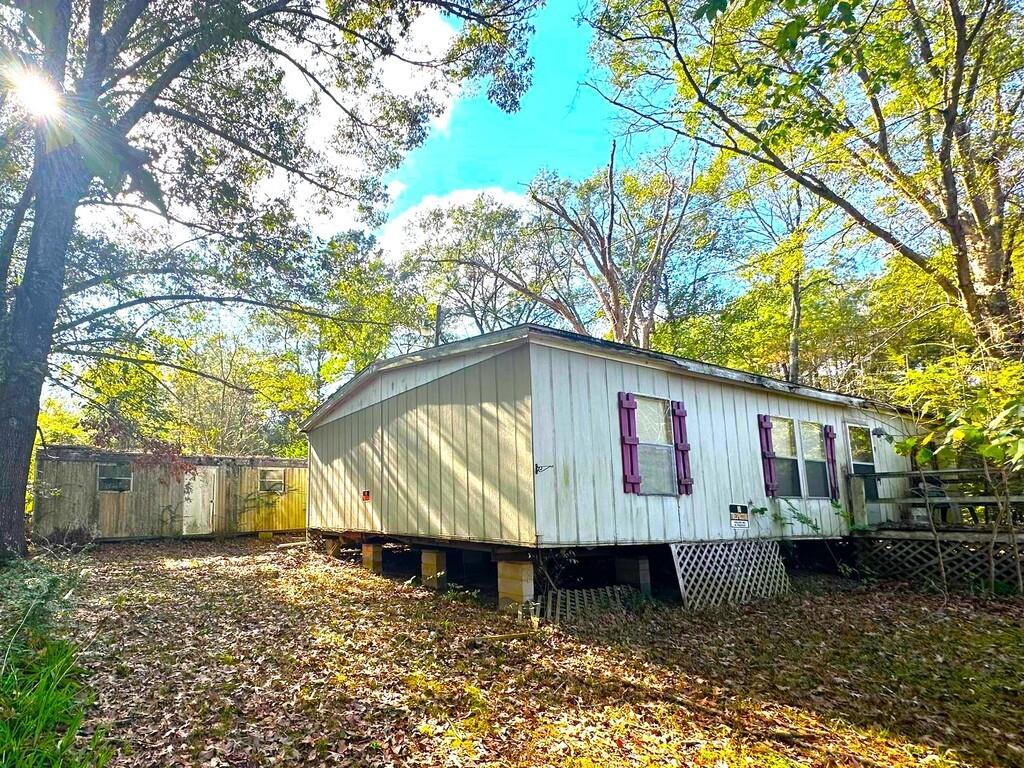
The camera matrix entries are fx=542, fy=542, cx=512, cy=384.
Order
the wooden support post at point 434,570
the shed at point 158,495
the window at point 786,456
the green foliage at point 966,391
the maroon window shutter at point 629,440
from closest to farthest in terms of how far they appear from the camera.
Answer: the green foliage at point 966,391 < the maroon window shutter at point 629,440 < the wooden support post at point 434,570 < the window at point 786,456 < the shed at point 158,495

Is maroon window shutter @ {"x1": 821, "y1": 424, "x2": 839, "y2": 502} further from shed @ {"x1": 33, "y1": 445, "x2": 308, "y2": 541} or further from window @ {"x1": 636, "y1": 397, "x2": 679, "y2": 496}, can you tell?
shed @ {"x1": 33, "y1": 445, "x2": 308, "y2": 541}

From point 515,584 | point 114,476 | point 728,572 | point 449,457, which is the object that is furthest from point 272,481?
point 728,572

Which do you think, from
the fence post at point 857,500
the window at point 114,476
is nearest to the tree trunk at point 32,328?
the window at point 114,476

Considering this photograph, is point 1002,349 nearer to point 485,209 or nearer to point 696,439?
point 696,439

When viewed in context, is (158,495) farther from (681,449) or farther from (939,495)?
(939,495)

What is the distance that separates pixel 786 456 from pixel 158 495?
44.9 ft

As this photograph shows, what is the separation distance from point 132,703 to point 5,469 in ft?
18.9

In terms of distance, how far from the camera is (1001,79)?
805 centimetres

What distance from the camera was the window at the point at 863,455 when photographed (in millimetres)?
9695

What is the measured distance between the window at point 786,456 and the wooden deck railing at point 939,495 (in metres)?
1.24

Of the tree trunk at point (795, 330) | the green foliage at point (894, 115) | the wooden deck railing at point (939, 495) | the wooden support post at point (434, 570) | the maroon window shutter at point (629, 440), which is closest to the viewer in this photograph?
the maroon window shutter at point (629, 440)

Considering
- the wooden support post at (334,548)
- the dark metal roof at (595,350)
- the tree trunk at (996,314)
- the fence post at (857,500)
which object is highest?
the tree trunk at (996,314)

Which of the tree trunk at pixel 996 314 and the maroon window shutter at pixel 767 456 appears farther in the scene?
the tree trunk at pixel 996 314

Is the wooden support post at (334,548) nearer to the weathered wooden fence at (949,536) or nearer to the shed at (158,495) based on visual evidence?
the shed at (158,495)
